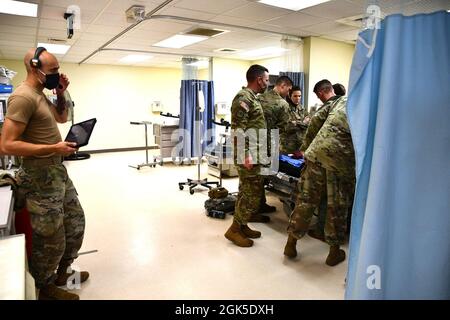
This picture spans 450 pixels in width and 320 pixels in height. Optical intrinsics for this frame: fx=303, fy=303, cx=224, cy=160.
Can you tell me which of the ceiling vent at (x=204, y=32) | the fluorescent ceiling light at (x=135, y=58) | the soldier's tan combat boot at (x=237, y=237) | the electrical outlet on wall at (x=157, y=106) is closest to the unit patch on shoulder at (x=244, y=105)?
the soldier's tan combat boot at (x=237, y=237)

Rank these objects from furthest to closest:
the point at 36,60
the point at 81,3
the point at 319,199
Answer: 1. the point at 81,3
2. the point at 319,199
3. the point at 36,60

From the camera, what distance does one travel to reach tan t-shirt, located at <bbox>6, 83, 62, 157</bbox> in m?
1.79

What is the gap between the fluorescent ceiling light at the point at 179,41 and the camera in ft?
18.0

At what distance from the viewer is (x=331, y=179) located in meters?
2.57

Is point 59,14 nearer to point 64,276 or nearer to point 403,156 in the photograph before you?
point 64,276

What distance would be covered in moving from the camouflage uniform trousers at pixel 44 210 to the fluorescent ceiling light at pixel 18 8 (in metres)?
2.63

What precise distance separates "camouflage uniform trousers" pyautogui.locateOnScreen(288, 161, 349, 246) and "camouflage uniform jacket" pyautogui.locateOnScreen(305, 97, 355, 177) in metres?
0.10

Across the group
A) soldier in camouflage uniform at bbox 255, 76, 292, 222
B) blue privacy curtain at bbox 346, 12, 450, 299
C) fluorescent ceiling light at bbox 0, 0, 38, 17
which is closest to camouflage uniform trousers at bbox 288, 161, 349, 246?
soldier in camouflage uniform at bbox 255, 76, 292, 222

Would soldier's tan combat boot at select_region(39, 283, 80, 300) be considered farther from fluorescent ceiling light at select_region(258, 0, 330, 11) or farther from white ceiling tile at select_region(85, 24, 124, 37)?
white ceiling tile at select_region(85, 24, 124, 37)

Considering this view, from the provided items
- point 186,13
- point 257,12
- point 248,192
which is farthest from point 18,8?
point 248,192

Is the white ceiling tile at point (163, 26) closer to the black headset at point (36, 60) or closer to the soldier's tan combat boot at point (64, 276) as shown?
the black headset at point (36, 60)

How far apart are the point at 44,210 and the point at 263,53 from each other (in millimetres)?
6339
